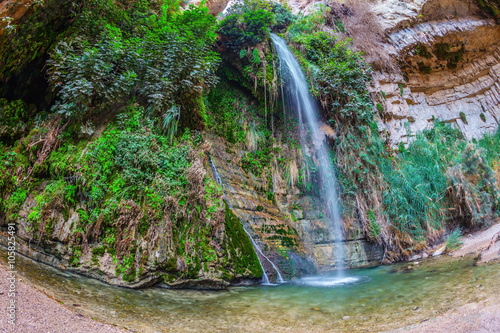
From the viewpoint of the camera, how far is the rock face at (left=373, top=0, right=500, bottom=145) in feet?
35.9

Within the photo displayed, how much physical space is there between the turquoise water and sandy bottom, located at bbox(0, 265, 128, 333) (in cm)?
Result: 22

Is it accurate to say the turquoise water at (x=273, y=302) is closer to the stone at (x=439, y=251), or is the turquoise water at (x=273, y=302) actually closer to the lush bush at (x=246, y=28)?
the stone at (x=439, y=251)

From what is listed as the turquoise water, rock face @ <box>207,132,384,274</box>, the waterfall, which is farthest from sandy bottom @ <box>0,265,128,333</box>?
the waterfall

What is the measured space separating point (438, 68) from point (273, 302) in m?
12.6

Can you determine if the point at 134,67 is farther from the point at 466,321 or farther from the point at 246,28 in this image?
the point at 466,321

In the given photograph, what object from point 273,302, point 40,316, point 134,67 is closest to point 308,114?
point 134,67

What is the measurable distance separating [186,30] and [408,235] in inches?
291

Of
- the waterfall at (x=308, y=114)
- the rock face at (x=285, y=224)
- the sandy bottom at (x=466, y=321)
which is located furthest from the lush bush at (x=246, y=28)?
the sandy bottom at (x=466, y=321)

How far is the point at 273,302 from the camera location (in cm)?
393

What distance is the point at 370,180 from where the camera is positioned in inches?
313

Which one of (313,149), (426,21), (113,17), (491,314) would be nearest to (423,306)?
(491,314)

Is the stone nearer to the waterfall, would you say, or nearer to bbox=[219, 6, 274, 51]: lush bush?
the waterfall

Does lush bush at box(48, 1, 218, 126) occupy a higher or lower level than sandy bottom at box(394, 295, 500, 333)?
higher

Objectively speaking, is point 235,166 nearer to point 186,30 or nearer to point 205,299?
point 186,30
